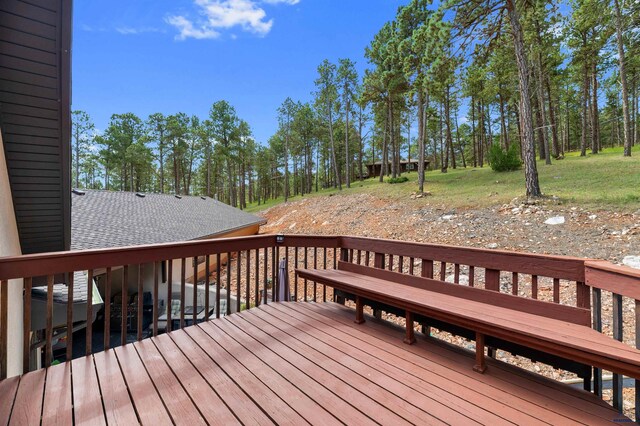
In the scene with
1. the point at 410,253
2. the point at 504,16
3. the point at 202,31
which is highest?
the point at 202,31

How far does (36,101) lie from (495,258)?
379 cm

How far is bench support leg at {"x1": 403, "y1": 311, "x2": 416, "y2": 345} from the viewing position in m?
2.36

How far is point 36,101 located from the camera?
6.66ft

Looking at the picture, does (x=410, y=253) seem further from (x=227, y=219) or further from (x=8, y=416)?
(x=227, y=219)

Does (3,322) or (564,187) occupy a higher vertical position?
(564,187)

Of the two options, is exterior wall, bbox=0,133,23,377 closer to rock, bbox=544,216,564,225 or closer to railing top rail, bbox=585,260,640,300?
railing top rail, bbox=585,260,640,300

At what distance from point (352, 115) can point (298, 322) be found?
2589 centimetres

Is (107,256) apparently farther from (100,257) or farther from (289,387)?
(289,387)

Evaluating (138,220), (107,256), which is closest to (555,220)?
(107,256)

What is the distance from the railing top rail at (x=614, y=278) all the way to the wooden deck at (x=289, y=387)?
665 mm

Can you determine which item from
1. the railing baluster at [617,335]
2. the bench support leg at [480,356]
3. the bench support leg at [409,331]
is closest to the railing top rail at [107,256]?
the bench support leg at [409,331]

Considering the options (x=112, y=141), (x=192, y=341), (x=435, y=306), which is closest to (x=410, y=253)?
(x=435, y=306)

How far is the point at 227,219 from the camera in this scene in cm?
1425

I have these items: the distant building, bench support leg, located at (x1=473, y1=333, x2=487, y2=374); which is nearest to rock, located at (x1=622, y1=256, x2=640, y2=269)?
bench support leg, located at (x1=473, y1=333, x2=487, y2=374)
